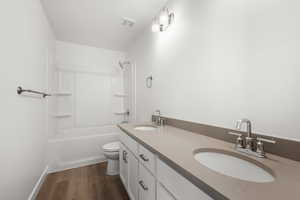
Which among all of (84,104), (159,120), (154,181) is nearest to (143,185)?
(154,181)

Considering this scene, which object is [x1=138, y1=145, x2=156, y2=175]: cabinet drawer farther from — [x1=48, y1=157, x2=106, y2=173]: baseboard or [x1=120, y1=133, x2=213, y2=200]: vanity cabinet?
[x1=48, y1=157, x2=106, y2=173]: baseboard

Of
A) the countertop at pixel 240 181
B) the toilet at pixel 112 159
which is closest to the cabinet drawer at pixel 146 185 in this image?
the countertop at pixel 240 181

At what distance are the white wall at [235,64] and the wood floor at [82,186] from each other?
125 cm

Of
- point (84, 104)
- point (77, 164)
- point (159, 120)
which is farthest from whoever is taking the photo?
point (84, 104)

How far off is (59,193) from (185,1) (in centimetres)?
270

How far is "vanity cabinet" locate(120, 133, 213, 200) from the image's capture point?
56 cm

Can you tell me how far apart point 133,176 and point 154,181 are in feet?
1.64

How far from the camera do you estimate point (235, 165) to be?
705mm

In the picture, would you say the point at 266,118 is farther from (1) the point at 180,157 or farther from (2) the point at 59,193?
(2) the point at 59,193

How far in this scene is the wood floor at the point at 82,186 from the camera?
58.5 inches

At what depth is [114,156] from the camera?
1924mm

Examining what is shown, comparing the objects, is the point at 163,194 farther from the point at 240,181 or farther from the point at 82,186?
the point at 82,186

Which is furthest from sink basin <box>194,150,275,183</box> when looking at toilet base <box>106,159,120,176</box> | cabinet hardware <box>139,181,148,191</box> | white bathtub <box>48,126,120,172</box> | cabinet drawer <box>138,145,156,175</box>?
white bathtub <box>48,126,120,172</box>

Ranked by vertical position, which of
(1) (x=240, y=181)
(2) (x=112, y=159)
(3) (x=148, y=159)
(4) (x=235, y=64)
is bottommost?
(2) (x=112, y=159)
